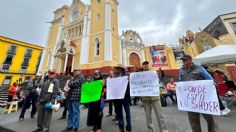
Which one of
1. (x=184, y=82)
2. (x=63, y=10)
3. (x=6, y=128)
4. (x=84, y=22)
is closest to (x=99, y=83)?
(x=184, y=82)

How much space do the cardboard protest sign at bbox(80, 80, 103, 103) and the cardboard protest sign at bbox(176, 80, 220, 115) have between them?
6.29 ft

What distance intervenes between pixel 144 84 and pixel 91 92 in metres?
1.45

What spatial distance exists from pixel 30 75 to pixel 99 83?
34.4 metres

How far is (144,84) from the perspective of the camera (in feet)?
9.80

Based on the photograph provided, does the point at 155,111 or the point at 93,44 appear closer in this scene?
the point at 155,111

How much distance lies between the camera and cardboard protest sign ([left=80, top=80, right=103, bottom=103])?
3.07 meters

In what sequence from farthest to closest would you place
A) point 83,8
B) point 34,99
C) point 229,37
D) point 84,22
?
point 83,8 < point 84,22 < point 229,37 < point 34,99

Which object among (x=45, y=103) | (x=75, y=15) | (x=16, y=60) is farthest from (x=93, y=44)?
(x=16, y=60)

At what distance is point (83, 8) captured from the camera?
20859mm

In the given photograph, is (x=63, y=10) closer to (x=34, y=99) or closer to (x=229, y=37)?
(x=34, y=99)

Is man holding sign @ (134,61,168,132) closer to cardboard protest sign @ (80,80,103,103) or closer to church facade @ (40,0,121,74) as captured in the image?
cardboard protest sign @ (80,80,103,103)

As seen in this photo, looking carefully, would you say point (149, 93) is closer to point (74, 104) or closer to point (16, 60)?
point (74, 104)

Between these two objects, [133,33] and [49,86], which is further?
[133,33]

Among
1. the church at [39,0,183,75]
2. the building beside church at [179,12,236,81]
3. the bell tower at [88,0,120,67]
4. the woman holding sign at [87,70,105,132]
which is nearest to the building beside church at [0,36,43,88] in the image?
the church at [39,0,183,75]
